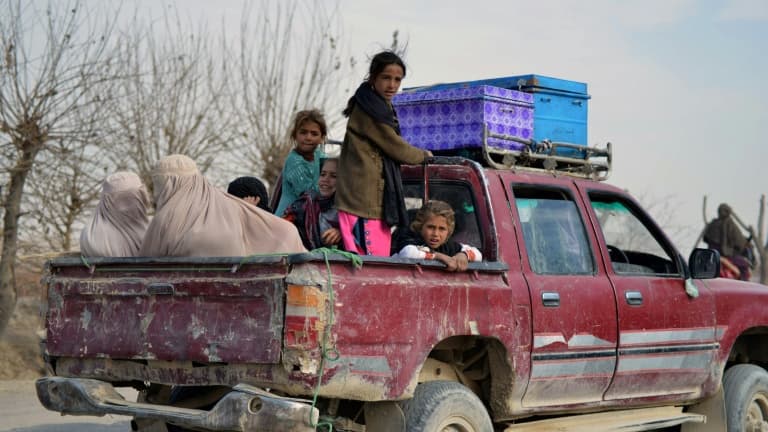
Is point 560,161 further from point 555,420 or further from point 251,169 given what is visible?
point 251,169

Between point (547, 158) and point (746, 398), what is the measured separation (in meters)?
2.22

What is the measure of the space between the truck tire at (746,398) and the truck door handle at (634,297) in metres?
1.28

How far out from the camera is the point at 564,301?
256 inches

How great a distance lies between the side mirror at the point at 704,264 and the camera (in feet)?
24.3

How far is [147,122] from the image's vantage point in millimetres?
16969

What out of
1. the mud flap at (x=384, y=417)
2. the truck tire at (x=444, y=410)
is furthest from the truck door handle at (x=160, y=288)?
the truck tire at (x=444, y=410)

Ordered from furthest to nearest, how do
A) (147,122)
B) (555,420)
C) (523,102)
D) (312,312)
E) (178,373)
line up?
(147,122) < (523,102) < (555,420) < (178,373) < (312,312)

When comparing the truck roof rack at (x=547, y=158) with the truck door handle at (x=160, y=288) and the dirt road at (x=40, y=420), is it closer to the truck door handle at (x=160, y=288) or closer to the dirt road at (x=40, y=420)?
the truck door handle at (x=160, y=288)

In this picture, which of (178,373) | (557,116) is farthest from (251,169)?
(178,373)

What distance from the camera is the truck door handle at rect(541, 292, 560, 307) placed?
20.9 feet

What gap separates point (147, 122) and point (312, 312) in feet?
41.0

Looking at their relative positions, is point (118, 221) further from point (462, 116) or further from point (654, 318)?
point (654, 318)

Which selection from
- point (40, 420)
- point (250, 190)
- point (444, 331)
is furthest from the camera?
point (40, 420)

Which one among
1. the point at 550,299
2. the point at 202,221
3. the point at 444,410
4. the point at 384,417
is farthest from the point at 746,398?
the point at 202,221
